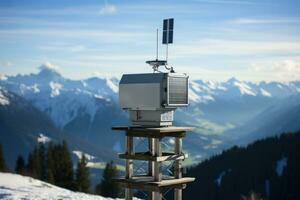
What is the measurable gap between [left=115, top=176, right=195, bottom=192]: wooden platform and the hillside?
12860 centimetres

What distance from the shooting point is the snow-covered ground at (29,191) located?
3481cm

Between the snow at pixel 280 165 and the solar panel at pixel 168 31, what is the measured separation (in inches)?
5401

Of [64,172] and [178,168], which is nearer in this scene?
[178,168]

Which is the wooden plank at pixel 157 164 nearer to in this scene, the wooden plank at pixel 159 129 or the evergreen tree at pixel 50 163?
the wooden plank at pixel 159 129

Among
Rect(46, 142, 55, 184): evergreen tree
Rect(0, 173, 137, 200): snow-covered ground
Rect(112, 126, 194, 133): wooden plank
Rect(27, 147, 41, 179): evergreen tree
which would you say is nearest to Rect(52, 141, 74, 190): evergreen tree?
Rect(46, 142, 55, 184): evergreen tree

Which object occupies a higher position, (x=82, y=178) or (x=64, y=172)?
(x=64, y=172)

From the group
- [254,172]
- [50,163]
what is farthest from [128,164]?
[254,172]

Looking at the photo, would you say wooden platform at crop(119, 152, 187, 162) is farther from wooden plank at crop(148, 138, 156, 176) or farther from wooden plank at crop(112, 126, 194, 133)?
wooden plank at crop(112, 126, 194, 133)

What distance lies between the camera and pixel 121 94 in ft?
65.8

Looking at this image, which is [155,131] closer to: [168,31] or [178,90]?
[178,90]

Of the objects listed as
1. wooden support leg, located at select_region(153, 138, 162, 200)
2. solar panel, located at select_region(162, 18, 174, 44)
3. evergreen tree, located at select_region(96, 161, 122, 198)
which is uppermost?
solar panel, located at select_region(162, 18, 174, 44)

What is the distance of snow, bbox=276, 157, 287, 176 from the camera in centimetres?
15344

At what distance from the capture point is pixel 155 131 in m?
19.7

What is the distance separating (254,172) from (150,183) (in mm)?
142685
